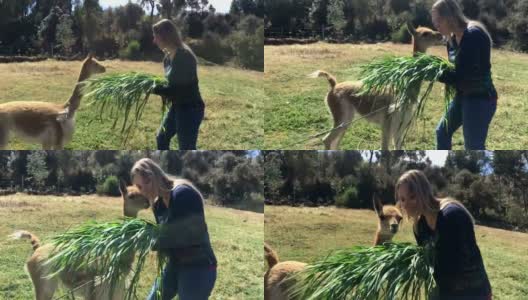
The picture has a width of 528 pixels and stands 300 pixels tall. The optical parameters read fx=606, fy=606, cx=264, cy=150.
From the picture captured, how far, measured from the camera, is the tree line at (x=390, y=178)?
13.1ft

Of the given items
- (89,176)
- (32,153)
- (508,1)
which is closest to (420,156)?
(508,1)

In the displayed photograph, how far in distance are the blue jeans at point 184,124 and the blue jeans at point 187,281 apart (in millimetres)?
950

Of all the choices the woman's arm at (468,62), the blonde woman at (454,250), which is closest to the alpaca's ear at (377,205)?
the blonde woman at (454,250)

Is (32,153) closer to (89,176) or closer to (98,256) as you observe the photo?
(89,176)

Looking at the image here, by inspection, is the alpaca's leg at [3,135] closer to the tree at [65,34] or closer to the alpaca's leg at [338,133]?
the tree at [65,34]

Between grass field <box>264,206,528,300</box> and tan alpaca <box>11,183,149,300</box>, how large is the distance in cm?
95

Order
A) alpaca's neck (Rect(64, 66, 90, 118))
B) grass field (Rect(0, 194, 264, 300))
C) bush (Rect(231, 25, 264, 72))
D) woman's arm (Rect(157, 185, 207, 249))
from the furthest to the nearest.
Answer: bush (Rect(231, 25, 264, 72)) < alpaca's neck (Rect(64, 66, 90, 118)) < grass field (Rect(0, 194, 264, 300)) < woman's arm (Rect(157, 185, 207, 249))

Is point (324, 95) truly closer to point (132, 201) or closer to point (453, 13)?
point (453, 13)

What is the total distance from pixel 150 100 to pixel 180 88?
26 centimetres

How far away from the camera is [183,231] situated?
350cm

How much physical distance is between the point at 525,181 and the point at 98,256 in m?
2.90

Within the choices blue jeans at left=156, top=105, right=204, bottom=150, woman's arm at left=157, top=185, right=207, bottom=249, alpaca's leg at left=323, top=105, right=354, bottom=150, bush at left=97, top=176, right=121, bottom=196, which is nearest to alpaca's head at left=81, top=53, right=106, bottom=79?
blue jeans at left=156, top=105, right=204, bottom=150

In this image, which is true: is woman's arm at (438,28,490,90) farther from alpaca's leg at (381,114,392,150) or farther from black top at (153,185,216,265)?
black top at (153,185,216,265)

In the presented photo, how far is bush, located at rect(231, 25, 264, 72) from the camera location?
466cm
